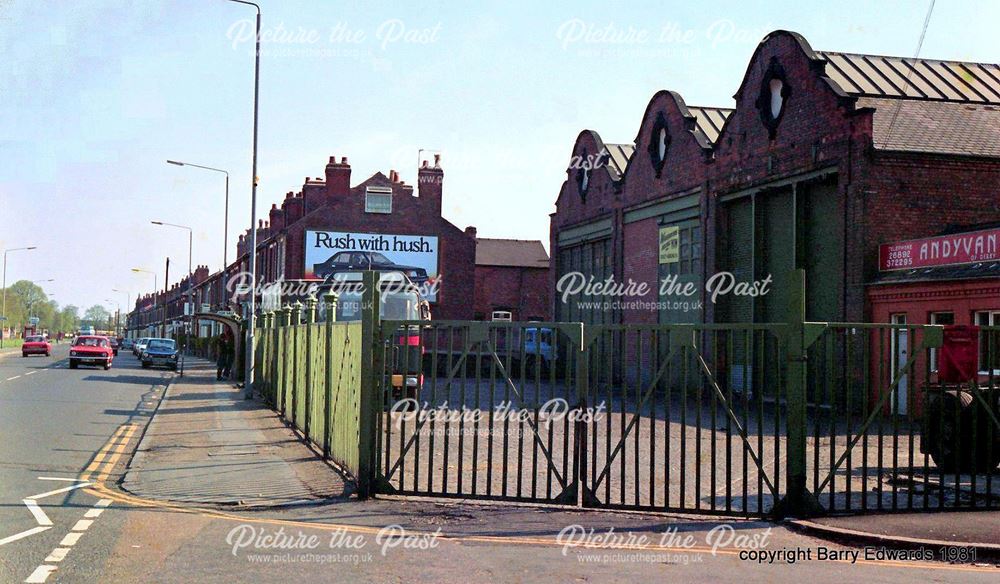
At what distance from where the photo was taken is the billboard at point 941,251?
2005 centimetres

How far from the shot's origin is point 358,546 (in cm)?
800

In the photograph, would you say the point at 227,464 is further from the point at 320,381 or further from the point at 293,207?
the point at 293,207

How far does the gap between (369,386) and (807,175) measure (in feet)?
59.0

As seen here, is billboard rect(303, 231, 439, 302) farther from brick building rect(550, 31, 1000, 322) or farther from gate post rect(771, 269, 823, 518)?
gate post rect(771, 269, 823, 518)

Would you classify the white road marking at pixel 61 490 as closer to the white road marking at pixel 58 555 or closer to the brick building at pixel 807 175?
the white road marking at pixel 58 555

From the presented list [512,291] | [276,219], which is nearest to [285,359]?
[512,291]

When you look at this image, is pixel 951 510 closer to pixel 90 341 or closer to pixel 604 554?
pixel 604 554

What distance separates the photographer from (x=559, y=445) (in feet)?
48.4

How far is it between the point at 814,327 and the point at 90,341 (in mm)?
41003

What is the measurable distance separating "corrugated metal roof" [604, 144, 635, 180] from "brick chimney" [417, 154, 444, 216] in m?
14.1

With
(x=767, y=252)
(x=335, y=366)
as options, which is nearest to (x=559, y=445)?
(x=335, y=366)

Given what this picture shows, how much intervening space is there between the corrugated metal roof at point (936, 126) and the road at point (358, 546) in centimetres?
1713

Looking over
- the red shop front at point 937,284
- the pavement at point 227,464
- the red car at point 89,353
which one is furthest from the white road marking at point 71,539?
the red car at point 89,353

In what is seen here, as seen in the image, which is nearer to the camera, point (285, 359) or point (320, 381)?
point (320, 381)
